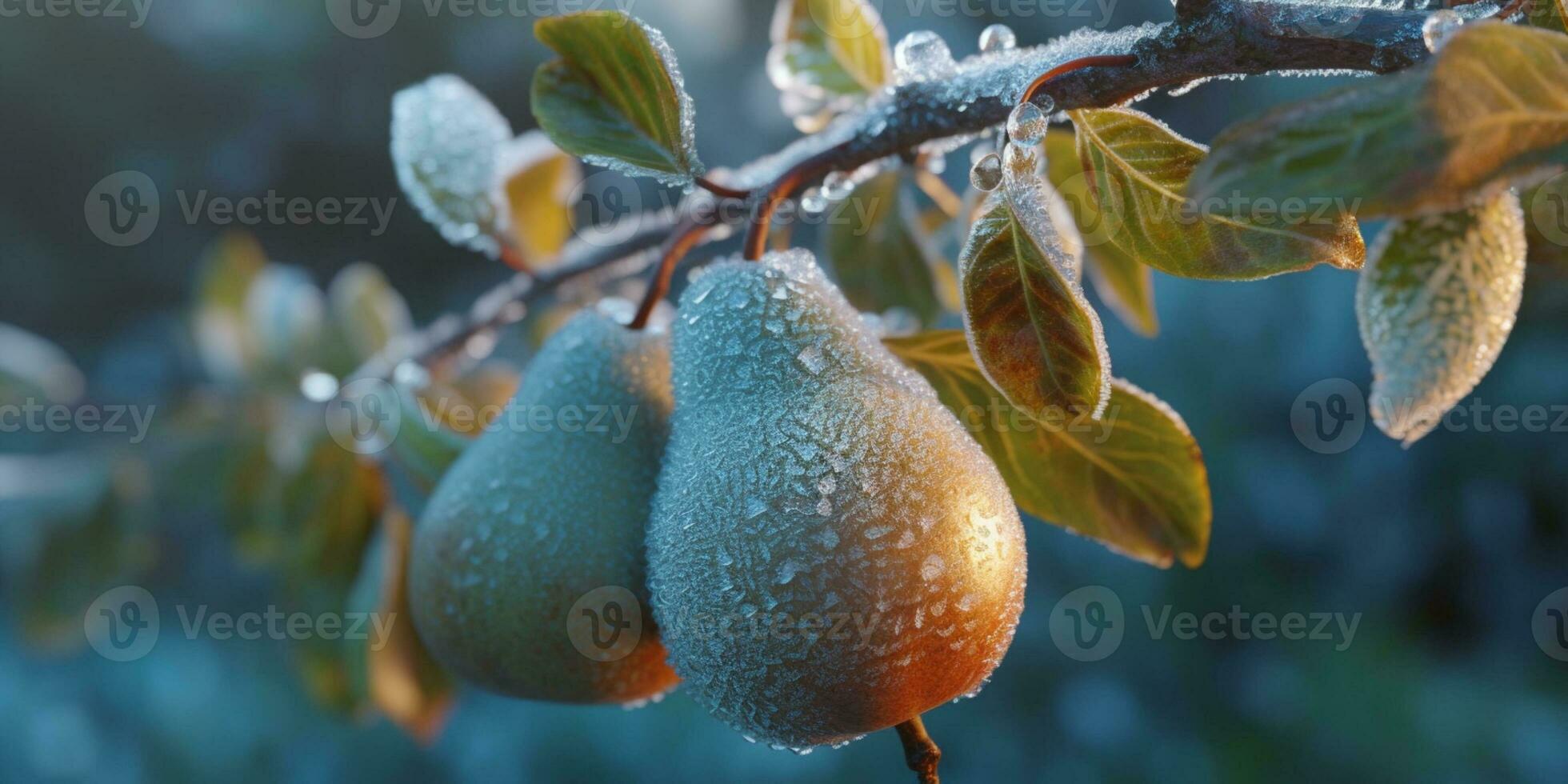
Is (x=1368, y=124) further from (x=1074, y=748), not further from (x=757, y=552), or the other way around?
(x=1074, y=748)

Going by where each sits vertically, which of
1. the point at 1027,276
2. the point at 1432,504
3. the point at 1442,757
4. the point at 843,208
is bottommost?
the point at 1442,757

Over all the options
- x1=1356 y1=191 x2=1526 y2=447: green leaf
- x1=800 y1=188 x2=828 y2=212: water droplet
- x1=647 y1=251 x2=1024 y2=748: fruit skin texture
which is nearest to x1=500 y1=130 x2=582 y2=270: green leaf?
x1=800 y1=188 x2=828 y2=212: water droplet

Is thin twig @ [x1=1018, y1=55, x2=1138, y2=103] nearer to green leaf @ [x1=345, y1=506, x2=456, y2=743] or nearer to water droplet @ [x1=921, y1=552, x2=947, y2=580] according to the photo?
water droplet @ [x1=921, y1=552, x2=947, y2=580]

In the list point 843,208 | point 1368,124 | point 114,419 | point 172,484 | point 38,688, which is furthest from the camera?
point 38,688

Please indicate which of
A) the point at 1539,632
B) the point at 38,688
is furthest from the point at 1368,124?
the point at 38,688

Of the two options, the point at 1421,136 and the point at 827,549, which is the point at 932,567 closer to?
the point at 827,549

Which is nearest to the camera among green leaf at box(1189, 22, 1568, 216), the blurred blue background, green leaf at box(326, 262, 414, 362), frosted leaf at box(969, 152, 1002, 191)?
green leaf at box(1189, 22, 1568, 216)
